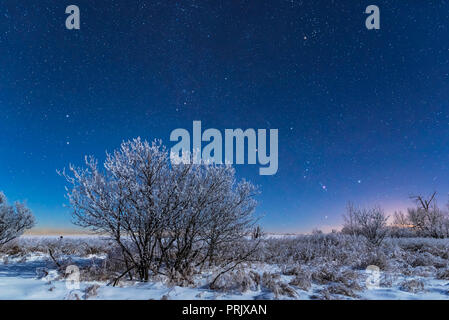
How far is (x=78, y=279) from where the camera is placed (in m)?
5.70

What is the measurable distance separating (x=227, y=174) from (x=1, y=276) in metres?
7.14

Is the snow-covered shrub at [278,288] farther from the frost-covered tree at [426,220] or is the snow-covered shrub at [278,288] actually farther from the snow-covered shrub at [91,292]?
the frost-covered tree at [426,220]

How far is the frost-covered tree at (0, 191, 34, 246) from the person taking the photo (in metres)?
12.6

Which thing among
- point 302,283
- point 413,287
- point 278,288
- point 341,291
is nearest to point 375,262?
point 413,287

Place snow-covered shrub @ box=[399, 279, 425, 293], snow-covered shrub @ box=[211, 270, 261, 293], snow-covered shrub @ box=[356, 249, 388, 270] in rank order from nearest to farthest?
1. snow-covered shrub @ box=[211, 270, 261, 293]
2. snow-covered shrub @ box=[399, 279, 425, 293]
3. snow-covered shrub @ box=[356, 249, 388, 270]

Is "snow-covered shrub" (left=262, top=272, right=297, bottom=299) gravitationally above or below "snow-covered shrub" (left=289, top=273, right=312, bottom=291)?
above

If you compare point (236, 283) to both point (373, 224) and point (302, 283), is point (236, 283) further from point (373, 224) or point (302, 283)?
point (373, 224)

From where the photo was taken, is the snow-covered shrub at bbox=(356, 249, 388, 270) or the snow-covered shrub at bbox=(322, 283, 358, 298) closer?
the snow-covered shrub at bbox=(322, 283, 358, 298)

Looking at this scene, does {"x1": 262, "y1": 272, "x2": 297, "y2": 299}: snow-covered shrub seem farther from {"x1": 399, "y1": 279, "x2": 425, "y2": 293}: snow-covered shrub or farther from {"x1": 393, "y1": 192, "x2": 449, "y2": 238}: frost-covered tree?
{"x1": 393, "y1": 192, "x2": 449, "y2": 238}: frost-covered tree

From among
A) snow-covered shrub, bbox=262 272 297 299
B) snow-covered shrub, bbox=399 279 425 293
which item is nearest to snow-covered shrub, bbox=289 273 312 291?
snow-covered shrub, bbox=262 272 297 299

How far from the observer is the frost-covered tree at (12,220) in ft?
41.4

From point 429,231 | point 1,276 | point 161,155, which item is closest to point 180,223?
Answer: point 161,155
